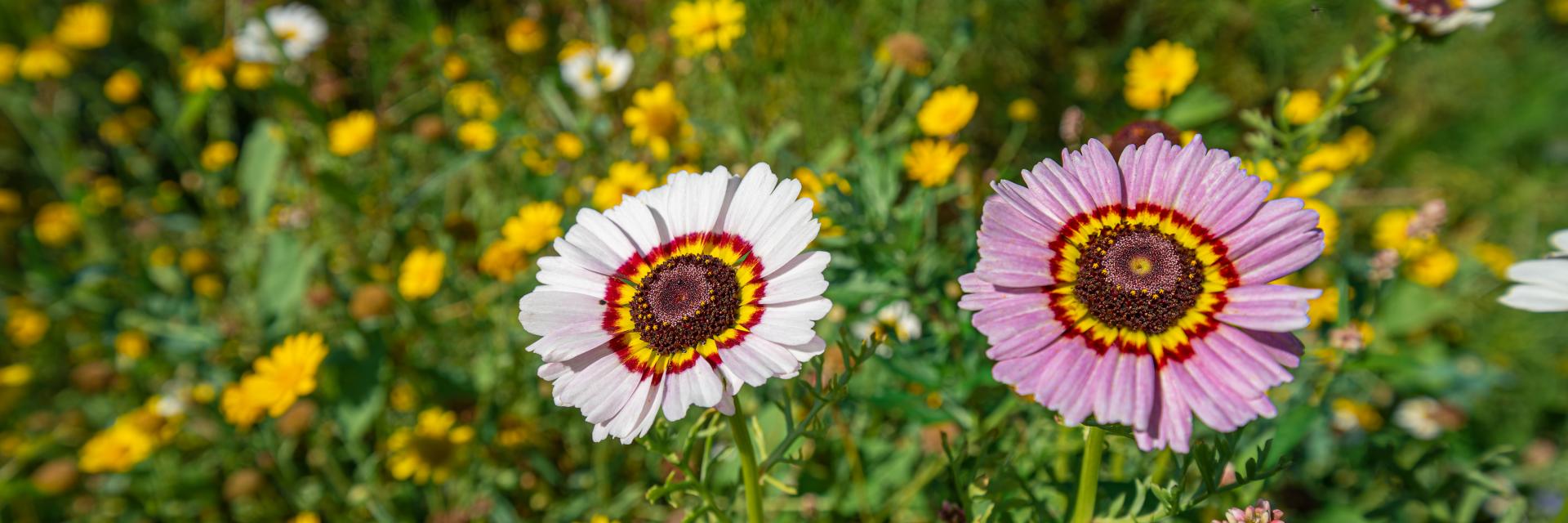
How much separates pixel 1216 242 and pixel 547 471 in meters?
1.81

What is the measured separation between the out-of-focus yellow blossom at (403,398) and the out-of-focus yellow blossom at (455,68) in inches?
46.4

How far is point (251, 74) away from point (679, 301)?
10.5 feet

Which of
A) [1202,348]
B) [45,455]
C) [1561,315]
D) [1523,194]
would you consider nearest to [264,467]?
[45,455]

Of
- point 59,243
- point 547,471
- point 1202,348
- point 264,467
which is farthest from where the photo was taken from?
point 59,243

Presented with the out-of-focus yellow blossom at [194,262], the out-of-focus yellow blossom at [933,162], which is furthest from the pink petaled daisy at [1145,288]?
the out-of-focus yellow blossom at [194,262]

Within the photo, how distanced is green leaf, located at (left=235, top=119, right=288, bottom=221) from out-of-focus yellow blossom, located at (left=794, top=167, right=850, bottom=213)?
2105mm

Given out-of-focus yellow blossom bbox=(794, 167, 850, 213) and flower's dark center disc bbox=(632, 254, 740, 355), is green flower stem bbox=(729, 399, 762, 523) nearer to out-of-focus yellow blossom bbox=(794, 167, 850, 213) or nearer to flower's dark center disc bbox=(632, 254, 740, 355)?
flower's dark center disc bbox=(632, 254, 740, 355)

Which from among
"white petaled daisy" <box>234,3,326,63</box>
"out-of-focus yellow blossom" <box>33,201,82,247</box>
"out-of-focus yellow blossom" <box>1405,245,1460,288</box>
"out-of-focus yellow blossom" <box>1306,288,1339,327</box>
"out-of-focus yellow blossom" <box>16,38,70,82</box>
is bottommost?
"out-of-focus yellow blossom" <box>1405,245,1460,288</box>

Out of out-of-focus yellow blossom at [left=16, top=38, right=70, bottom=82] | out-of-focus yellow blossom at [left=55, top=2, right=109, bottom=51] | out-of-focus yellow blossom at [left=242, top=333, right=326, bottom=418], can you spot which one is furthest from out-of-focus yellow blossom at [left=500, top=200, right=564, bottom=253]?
out-of-focus yellow blossom at [left=55, top=2, right=109, bottom=51]

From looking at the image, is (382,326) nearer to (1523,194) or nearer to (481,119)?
(481,119)

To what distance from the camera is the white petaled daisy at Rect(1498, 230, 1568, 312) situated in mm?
1080

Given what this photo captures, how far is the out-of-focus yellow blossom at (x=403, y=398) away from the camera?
2.61 meters

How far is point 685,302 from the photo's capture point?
3.58 ft

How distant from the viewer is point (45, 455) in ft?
9.36
